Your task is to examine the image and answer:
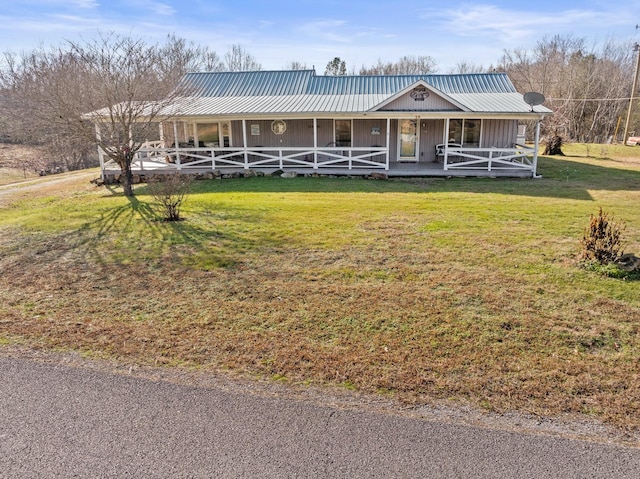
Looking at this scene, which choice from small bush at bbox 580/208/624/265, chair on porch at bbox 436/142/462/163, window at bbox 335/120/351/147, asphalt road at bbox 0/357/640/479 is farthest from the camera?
window at bbox 335/120/351/147

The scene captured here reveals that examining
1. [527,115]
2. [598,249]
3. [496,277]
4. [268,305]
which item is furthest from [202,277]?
[527,115]

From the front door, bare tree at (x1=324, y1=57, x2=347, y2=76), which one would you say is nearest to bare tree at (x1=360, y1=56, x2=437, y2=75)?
bare tree at (x1=324, y1=57, x2=347, y2=76)

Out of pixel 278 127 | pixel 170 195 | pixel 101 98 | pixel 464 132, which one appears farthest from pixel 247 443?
pixel 464 132

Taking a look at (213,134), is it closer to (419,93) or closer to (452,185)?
(419,93)

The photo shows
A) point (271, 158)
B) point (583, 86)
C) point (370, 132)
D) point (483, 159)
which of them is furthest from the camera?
point (583, 86)

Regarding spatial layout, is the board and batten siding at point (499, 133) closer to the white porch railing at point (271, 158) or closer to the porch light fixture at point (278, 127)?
the white porch railing at point (271, 158)

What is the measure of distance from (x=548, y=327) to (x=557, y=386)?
1215 mm

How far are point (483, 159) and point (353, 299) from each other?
13343 mm

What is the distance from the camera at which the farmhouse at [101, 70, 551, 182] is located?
56.6 ft

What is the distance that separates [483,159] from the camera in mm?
17188

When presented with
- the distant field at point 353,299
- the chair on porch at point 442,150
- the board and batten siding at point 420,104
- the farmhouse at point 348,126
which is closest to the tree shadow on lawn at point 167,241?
the distant field at point 353,299

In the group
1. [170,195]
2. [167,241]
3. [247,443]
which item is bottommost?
[247,443]

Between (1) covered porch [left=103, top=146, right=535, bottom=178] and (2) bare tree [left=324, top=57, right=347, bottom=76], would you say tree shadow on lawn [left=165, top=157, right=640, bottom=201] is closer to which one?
(1) covered porch [left=103, top=146, right=535, bottom=178]

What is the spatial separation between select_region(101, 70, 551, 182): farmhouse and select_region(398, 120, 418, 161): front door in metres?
0.04
